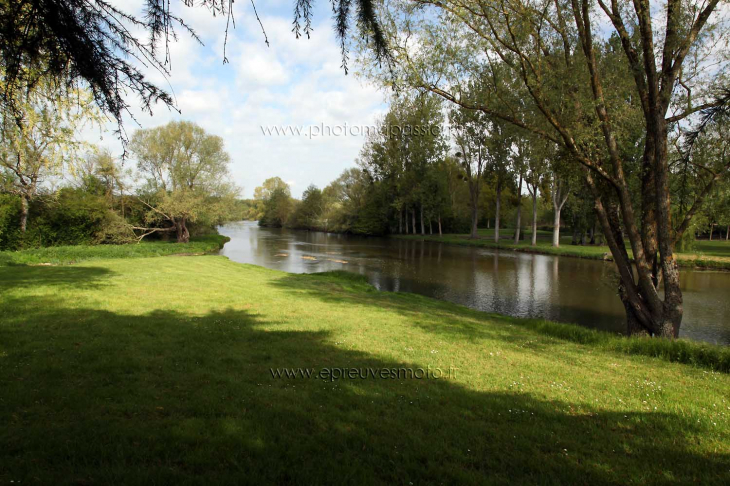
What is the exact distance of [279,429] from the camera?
3379 millimetres

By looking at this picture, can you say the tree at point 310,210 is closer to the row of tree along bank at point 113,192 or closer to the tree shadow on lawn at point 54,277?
the row of tree along bank at point 113,192

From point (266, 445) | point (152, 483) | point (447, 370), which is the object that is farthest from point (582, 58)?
point (152, 483)

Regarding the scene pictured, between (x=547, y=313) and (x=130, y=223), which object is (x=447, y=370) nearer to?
(x=547, y=313)

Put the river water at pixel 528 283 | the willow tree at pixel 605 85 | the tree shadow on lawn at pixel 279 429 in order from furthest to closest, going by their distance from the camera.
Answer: the river water at pixel 528 283 < the willow tree at pixel 605 85 < the tree shadow on lawn at pixel 279 429

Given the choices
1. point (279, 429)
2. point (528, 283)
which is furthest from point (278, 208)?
point (279, 429)

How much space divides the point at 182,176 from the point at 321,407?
1383 inches

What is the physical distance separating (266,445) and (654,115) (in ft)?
36.9

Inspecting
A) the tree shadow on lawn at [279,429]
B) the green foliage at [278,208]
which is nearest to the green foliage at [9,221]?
the tree shadow on lawn at [279,429]

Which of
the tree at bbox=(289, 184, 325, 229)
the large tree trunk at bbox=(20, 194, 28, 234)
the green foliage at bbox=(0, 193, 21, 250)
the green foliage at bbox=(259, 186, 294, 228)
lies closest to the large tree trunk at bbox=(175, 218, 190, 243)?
the large tree trunk at bbox=(20, 194, 28, 234)

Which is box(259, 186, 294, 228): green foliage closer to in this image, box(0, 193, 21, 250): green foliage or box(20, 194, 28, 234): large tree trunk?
box(20, 194, 28, 234): large tree trunk

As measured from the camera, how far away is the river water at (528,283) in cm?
1338

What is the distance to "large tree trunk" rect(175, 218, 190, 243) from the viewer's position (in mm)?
33312

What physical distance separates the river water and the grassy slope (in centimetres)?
736

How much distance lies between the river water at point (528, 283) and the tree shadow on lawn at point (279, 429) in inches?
391
